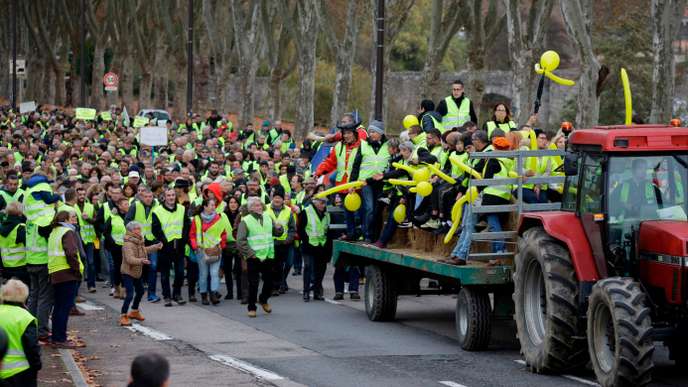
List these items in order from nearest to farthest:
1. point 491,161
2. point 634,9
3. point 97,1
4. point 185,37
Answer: point 491,161
point 634,9
point 185,37
point 97,1

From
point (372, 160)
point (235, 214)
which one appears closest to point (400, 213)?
point (372, 160)

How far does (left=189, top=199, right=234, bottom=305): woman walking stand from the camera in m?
22.1

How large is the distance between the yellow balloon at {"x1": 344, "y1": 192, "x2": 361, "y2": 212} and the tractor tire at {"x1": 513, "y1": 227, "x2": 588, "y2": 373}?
16.7ft

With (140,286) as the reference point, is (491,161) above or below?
above

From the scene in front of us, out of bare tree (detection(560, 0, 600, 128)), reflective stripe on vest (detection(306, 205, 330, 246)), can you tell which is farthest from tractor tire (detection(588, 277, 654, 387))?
bare tree (detection(560, 0, 600, 128))

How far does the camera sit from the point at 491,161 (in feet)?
53.7

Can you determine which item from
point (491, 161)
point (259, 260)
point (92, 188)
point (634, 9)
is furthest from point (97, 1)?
point (491, 161)

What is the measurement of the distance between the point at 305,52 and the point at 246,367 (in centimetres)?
3036

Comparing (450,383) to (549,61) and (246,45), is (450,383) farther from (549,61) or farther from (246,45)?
(246,45)

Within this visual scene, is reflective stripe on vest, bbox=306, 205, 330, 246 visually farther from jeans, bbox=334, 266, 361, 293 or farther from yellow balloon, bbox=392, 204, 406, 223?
yellow balloon, bbox=392, 204, 406, 223

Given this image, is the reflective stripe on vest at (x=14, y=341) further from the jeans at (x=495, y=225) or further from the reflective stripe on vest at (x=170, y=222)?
the reflective stripe on vest at (x=170, y=222)

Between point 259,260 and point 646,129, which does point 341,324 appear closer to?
point 259,260

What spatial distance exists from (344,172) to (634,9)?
1352 inches

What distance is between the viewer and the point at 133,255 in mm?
19922
